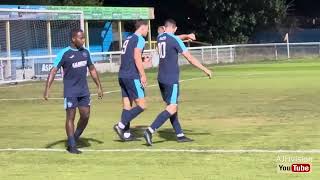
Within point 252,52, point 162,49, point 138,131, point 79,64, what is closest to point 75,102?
point 79,64

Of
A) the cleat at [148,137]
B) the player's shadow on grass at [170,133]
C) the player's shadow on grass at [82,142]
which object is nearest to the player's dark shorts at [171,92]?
the cleat at [148,137]

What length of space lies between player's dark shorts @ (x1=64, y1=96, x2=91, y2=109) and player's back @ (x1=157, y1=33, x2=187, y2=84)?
132 centimetres

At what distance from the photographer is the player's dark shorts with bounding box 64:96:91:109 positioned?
10617 mm

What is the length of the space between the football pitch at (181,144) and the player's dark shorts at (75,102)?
74cm

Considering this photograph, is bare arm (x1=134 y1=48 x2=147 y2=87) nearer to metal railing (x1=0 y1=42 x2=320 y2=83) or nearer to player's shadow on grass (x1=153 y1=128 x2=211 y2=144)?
player's shadow on grass (x1=153 y1=128 x2=211 y2=144)

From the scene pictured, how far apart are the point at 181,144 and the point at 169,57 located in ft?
4.80

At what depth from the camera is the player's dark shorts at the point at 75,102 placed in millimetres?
10617

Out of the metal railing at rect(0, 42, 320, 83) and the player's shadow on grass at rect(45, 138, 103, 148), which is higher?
the player's shadow on grass at rect(45, 138, 103, 148)

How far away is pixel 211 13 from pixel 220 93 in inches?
1369

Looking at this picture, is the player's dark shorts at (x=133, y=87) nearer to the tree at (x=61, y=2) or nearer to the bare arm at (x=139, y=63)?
the bare arm at (x=139, y=63)

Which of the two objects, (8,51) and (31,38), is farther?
(31,38)

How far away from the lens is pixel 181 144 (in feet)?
36.5

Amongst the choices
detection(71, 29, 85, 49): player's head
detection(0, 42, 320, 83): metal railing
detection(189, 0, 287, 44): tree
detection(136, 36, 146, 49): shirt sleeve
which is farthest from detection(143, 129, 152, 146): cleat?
detection(189, 0, 287, 44): tree

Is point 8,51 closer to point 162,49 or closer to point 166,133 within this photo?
point 166,133
